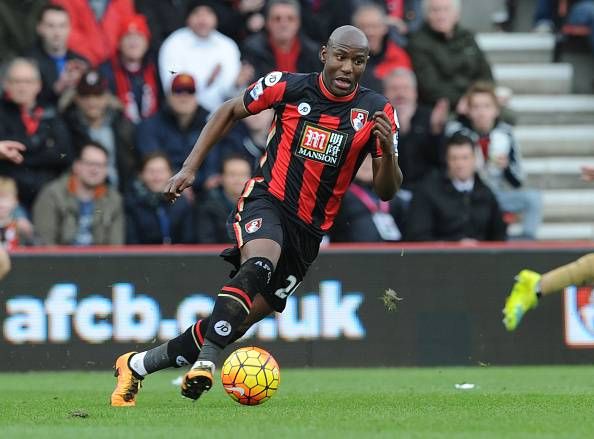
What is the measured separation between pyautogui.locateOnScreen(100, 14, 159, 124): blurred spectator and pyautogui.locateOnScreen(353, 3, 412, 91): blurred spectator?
7.54ft

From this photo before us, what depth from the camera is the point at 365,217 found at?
13.6m

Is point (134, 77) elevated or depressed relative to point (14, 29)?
depressed

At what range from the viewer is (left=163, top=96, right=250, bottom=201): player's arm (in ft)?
26.6

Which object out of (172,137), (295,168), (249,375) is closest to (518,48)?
(172,137)

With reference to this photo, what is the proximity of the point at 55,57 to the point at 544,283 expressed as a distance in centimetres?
634

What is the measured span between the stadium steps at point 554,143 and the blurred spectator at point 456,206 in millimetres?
3190

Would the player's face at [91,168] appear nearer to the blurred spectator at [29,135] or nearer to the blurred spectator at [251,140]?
the blurred spectator at [29,135]

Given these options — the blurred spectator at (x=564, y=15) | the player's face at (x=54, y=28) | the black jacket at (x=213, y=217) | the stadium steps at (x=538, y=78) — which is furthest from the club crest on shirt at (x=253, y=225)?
the stadium steps at (x=538, y=78)

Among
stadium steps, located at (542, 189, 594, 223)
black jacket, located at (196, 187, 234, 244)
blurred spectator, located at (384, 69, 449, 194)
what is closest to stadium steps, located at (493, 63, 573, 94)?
stadium steps, located at (542, 189, 594, 223)

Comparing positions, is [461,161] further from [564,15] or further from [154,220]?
[564,15]

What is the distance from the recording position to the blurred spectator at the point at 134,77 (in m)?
14.6

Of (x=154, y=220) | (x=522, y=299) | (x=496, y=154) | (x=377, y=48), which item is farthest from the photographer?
(x=377, y=48)

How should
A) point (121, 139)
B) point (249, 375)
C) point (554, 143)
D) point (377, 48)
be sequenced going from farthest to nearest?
point (554, 143)
point (377, 48)
point (121, 139)
point (249, 375)

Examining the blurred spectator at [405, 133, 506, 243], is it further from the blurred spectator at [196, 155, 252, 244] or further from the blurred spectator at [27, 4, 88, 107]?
the blurred spectator at [27, 4, 88, 107]
